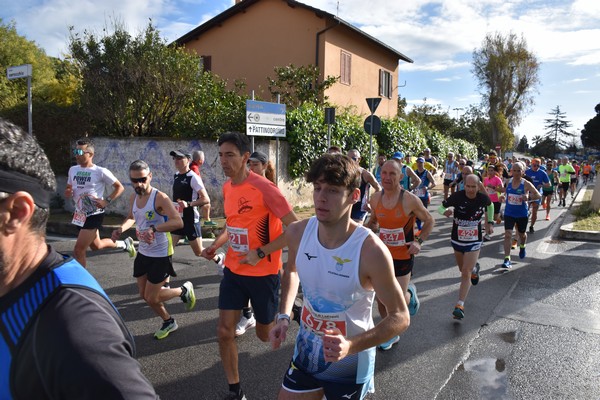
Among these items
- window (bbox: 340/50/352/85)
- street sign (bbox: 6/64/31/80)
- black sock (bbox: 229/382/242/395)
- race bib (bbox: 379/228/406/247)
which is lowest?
black sock (bbox: 229/382/242/395)

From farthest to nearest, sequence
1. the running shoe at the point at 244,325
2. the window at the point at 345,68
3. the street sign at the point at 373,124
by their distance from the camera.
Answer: the window at the point at 345,68 < the street sign at the point at 373,124 < the running shoe at the point at 244,325

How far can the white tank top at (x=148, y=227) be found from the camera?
4867 mm

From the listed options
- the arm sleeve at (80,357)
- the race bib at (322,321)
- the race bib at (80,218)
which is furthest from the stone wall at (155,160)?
the arm sleeve at (80,357)

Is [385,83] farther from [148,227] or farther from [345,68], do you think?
[148,227]

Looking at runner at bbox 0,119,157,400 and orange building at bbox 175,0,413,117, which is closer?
runner at bbox 0,119,157,400

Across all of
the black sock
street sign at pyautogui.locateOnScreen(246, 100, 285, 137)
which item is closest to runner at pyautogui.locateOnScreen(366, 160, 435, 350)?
the black sock

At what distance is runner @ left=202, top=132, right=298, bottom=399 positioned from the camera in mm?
3734

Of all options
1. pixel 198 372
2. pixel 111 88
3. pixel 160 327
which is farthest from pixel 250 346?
pixel 111 88

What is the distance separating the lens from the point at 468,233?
611 centimetres

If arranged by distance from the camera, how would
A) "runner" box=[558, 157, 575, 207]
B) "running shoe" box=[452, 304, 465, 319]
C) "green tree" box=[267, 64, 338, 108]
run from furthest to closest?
"runner" box=[558, 157, 575, 207] < "green tree" box=[267, 64, 338, 108] < "running shoe" box=[452, 304, 465, 319]

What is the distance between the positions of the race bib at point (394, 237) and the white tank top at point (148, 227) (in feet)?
7.65

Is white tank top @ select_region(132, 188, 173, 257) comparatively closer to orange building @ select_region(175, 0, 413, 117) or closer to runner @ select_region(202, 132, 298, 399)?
runner @ select_region(202, 132, 298, 399)

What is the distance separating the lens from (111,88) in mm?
13023

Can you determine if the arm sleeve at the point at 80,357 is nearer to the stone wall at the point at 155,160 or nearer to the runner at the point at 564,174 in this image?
the stone wall at the point at 155,160
